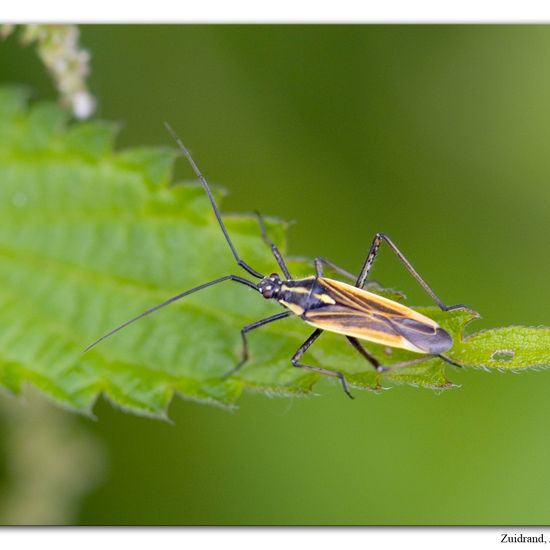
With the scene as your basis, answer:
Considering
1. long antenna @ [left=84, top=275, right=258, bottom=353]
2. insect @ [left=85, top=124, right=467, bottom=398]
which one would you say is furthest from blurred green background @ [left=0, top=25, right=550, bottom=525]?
long antenna @ [left=84, top=275, right=258, bottom=353]

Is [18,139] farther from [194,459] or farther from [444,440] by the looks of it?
[444,440]

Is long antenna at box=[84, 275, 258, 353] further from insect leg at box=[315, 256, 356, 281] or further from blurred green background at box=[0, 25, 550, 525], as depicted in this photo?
blurred green background at box=[0, 25, 550, 525]

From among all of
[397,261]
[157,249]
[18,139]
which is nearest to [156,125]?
[18,139]

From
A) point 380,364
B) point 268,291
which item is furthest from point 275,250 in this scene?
point 380,364

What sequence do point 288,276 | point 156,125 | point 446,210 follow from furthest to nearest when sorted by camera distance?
point 156,125 < point 446,210 < point 288,276

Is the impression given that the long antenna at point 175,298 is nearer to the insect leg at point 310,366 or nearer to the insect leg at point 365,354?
the insect leg at point 310,366

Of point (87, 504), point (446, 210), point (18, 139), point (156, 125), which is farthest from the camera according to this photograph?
point (156, 125)
